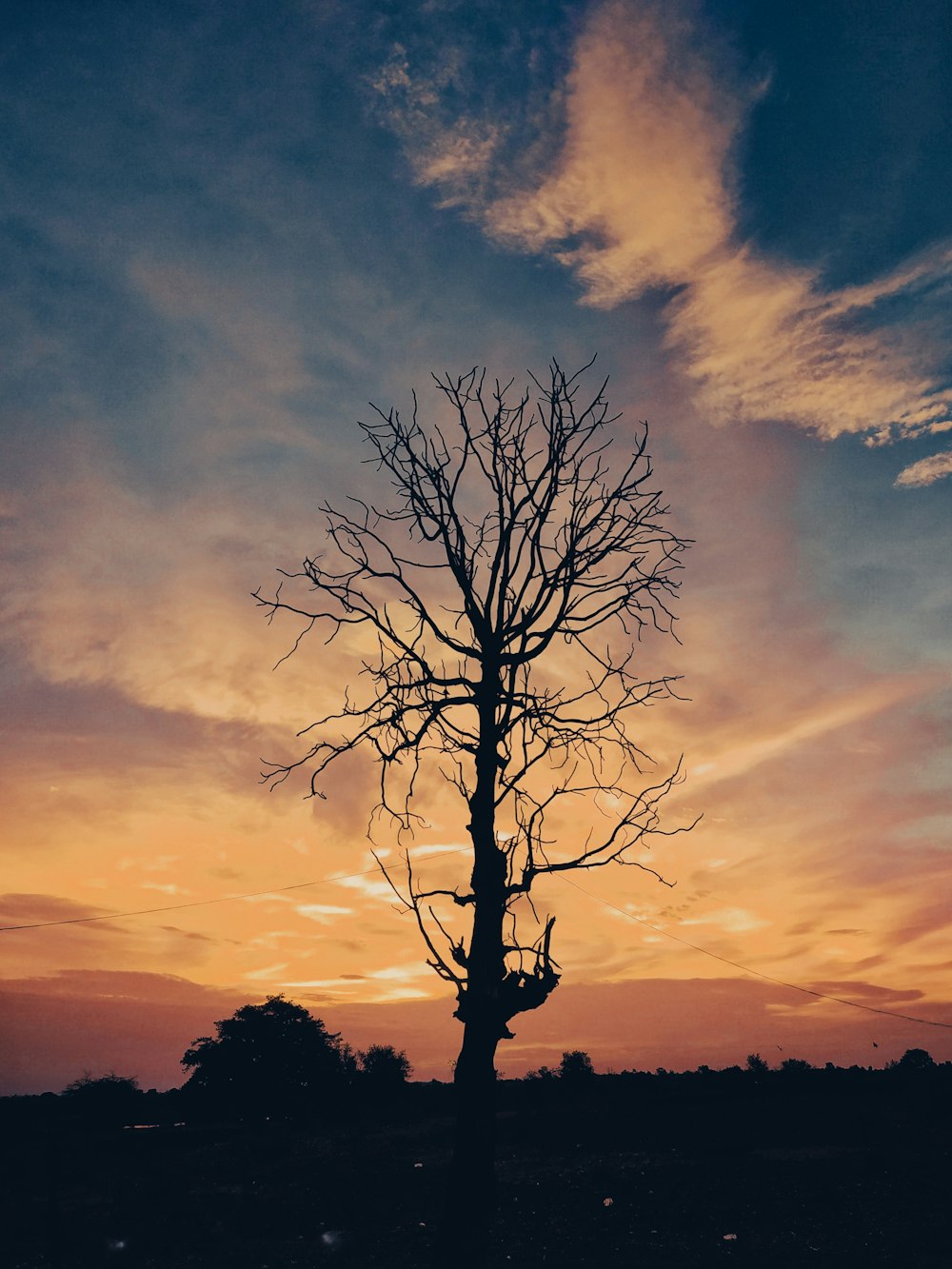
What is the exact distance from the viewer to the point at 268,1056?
48.3m

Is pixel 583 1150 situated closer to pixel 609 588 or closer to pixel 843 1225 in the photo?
pixel 843 1225

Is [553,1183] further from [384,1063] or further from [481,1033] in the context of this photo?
[384,1063]

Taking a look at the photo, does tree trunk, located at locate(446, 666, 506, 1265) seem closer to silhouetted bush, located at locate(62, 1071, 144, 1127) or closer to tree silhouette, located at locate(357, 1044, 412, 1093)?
silhouetted bush, located at locate(62, 1071, 144, 1127)

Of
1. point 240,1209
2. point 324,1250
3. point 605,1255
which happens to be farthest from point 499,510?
point 240,1209

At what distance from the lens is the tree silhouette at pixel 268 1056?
46125mm

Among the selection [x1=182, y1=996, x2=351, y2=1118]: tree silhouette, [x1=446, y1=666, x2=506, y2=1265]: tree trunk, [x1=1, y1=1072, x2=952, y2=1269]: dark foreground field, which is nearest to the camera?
[x1=446, y1=666, x2=506, y2=1265]: tree trunk

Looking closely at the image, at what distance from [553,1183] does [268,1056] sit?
35.7 metres

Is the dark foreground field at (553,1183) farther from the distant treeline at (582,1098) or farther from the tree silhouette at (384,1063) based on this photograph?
the tree silhouette at (384,1063)

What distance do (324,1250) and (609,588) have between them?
536 inches

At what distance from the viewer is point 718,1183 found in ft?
53.6

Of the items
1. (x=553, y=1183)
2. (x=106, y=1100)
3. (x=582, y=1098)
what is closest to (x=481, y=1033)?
(x=553, y=1183)

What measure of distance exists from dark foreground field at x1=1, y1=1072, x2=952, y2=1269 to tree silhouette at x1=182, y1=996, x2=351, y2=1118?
23.9m

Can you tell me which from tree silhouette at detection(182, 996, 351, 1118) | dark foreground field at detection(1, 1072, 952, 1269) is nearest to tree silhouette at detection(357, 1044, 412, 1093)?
tree silhouette at detection(182, 996, 351, 1118)

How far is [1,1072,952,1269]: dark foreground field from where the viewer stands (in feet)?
48.1
